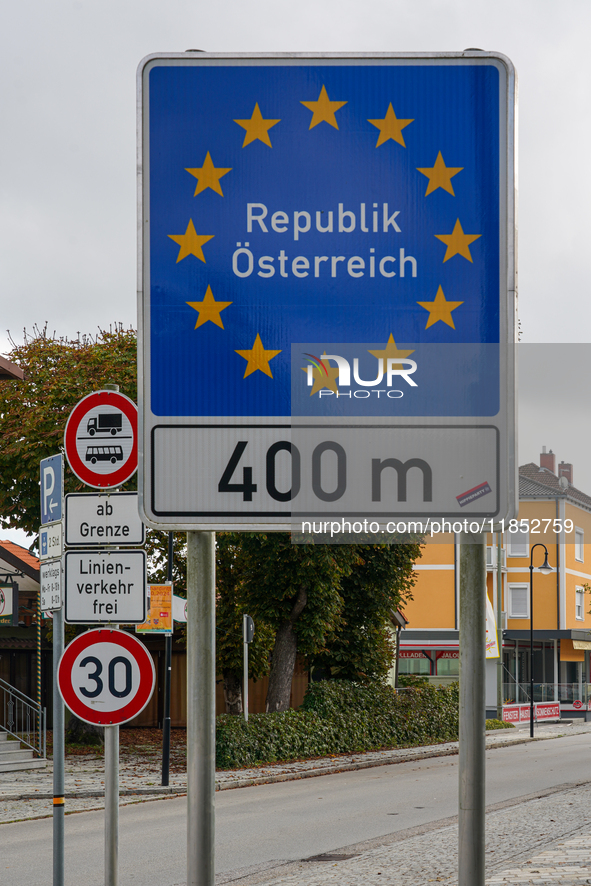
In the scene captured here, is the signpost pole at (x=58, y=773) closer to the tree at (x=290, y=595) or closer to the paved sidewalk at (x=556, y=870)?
the paved sidewalk at (x=556, y=870)

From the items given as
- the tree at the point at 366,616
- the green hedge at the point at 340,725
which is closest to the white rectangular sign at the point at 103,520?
the green hedge at the point at 340,725

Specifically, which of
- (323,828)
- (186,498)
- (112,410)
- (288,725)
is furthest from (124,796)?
(186,498)

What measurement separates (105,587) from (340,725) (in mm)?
22573

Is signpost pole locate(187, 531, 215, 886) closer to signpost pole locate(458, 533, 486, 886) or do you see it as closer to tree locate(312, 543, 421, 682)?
signpost pole locate(458, 533, 486, 886)

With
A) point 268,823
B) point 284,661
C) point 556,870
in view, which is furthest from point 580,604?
point 556,870

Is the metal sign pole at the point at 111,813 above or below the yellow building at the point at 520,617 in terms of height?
above

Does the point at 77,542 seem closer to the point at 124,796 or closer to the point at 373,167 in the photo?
the point at 373,167

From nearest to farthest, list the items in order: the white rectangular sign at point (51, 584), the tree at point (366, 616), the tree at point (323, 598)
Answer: the white rectangular sign at point (51, 584)
the tree at point (323, 598)
the tree at point (366, 616)

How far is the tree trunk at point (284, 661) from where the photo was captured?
26516 millimetres

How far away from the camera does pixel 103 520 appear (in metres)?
6.04

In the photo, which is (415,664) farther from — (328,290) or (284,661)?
(328,290)

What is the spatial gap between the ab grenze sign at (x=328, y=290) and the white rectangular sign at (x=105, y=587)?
3050 millimetres

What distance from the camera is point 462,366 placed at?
8.85 ft

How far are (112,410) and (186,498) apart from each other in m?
3.31
